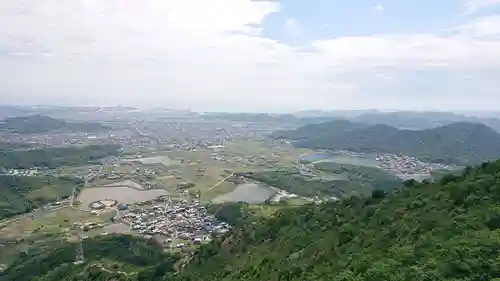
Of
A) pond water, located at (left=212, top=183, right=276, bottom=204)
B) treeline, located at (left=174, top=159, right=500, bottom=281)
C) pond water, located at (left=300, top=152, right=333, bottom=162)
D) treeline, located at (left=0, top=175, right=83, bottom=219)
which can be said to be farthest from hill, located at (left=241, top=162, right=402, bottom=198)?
treeline, located at (left=174, top=159, right=500, bottom=281)

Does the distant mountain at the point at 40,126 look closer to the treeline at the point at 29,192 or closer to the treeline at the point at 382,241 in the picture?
the treeline at the point at 29,192

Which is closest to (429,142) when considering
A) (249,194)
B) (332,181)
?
(332,181)

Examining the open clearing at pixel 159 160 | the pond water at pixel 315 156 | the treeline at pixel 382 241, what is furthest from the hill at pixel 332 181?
the treeline at pixel 382 241

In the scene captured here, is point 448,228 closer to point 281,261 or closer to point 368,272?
point 368,272

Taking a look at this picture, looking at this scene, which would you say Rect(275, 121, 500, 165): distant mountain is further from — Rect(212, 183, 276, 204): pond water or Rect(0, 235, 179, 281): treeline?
Rect(0, 235, 179, 281): treeline

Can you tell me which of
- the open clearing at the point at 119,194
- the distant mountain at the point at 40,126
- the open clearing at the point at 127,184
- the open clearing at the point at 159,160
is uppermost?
the distant mountain at the point at 40,126

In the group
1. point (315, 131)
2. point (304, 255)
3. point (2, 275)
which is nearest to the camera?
point (304, 255)

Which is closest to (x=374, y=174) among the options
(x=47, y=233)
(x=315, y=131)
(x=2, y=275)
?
(x=47, y=233)
